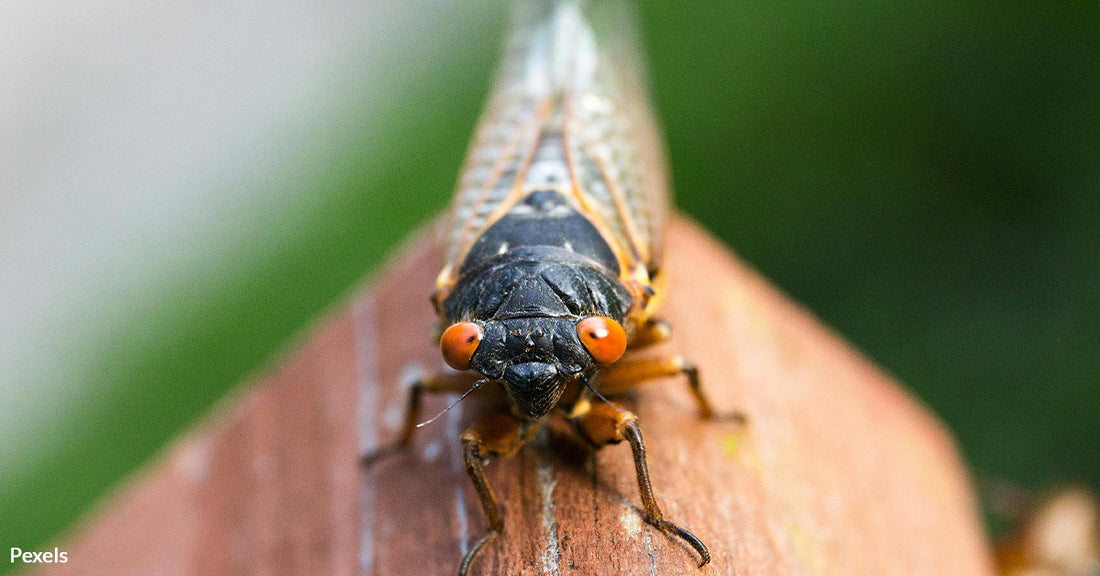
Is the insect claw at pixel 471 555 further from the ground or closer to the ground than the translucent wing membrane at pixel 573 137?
closer to the ground

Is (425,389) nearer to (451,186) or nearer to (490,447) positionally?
(490,447)

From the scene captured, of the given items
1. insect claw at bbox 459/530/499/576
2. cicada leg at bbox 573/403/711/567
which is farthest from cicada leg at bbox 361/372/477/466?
insect claw at bbox 459/530/499/576

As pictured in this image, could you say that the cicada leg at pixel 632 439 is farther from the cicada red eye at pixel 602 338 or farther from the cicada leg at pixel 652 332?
the cicada leg at pixel 652 332

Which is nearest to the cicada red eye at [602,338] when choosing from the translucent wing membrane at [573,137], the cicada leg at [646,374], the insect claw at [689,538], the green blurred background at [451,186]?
the cicada leg at [646,374]

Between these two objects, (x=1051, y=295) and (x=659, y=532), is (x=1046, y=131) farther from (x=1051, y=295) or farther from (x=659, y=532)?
(x=659, y=532)

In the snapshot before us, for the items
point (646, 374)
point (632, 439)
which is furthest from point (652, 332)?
point (632, 439)

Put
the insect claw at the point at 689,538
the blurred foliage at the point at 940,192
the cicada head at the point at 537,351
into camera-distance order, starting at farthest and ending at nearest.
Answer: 1. the blurred foliage at the point at 940,192
2. the cicada head at the point at 537,351
3. the insect claw at the point at 689,538

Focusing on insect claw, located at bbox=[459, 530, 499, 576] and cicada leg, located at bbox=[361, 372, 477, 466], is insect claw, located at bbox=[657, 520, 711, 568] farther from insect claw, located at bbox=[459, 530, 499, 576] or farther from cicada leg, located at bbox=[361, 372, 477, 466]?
cicada leg, located at bbox=[361, 372, 477, 466]

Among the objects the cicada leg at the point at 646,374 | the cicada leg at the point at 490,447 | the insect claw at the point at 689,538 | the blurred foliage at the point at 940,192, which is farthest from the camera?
the blurred foliage at the point at 940,192
